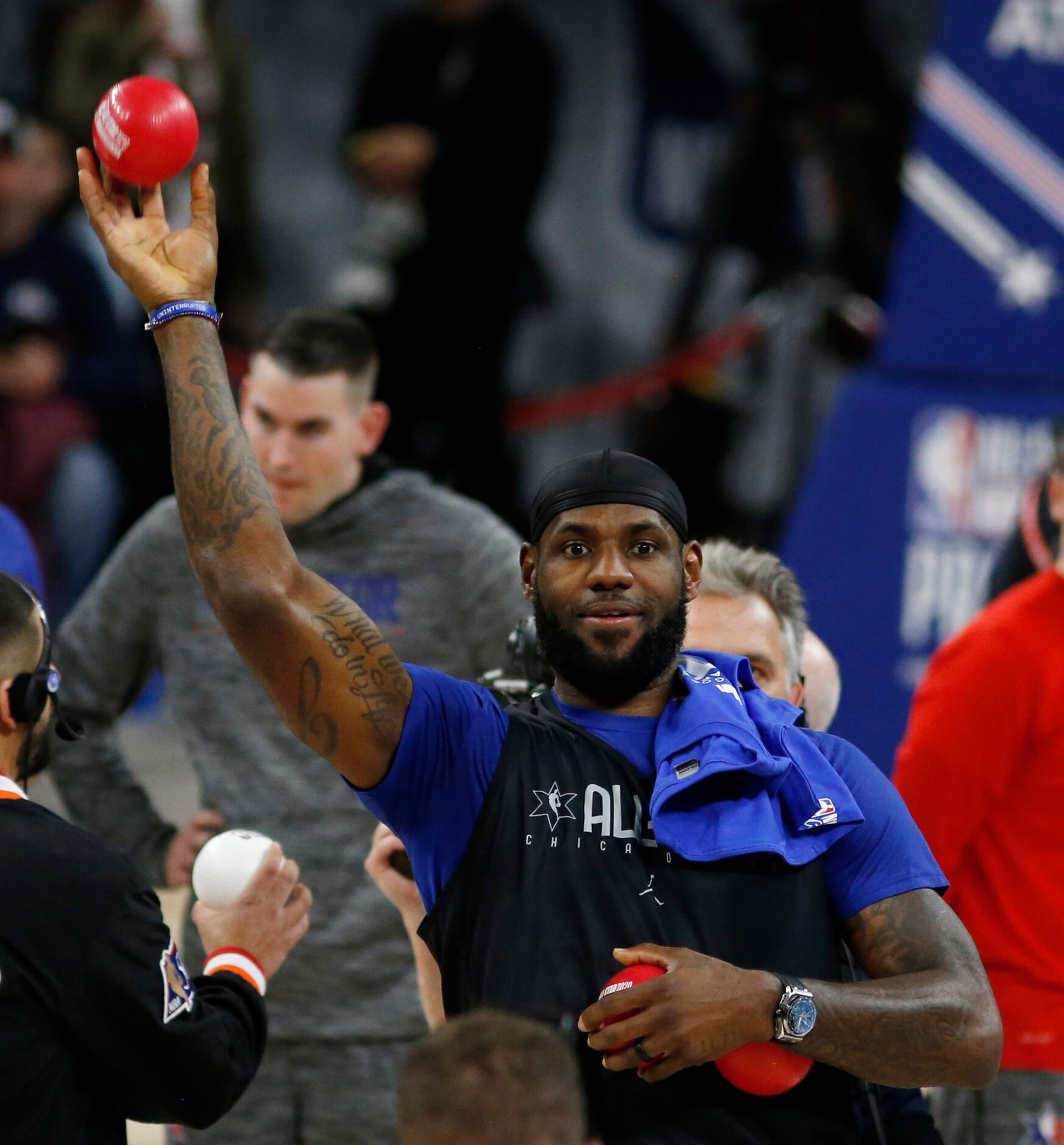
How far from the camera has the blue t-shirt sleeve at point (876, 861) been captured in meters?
2.39

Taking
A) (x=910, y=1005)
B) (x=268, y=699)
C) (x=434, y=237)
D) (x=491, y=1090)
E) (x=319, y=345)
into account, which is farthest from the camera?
(x=434, y=237)

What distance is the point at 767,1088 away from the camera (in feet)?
7.40

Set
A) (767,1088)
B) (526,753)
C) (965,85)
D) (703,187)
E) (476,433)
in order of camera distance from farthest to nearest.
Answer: (703,187)
(476,433)
(965,85)
(526,753)
(767,1088)

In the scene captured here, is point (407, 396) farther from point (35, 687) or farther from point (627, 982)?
point (627, 982)

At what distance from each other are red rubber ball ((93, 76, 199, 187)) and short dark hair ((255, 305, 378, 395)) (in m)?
1.18

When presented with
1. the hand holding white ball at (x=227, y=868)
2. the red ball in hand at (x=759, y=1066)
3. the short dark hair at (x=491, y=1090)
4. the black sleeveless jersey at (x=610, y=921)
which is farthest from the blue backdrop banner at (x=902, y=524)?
the short dark hair at (x=491, y=1090)

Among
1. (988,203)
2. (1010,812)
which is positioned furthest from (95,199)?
(988,203)

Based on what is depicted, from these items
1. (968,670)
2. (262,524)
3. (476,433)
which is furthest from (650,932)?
(476,433)

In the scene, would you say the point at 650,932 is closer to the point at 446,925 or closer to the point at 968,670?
the point at 446,925

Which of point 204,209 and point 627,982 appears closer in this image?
point 627,982

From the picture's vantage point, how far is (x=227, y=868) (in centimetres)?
275

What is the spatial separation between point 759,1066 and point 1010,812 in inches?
51.9

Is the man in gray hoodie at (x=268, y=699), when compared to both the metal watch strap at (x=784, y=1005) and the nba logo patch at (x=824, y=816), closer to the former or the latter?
the nba logo patch at (x=824, y=816)

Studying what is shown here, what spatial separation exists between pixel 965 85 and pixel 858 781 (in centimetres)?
392
